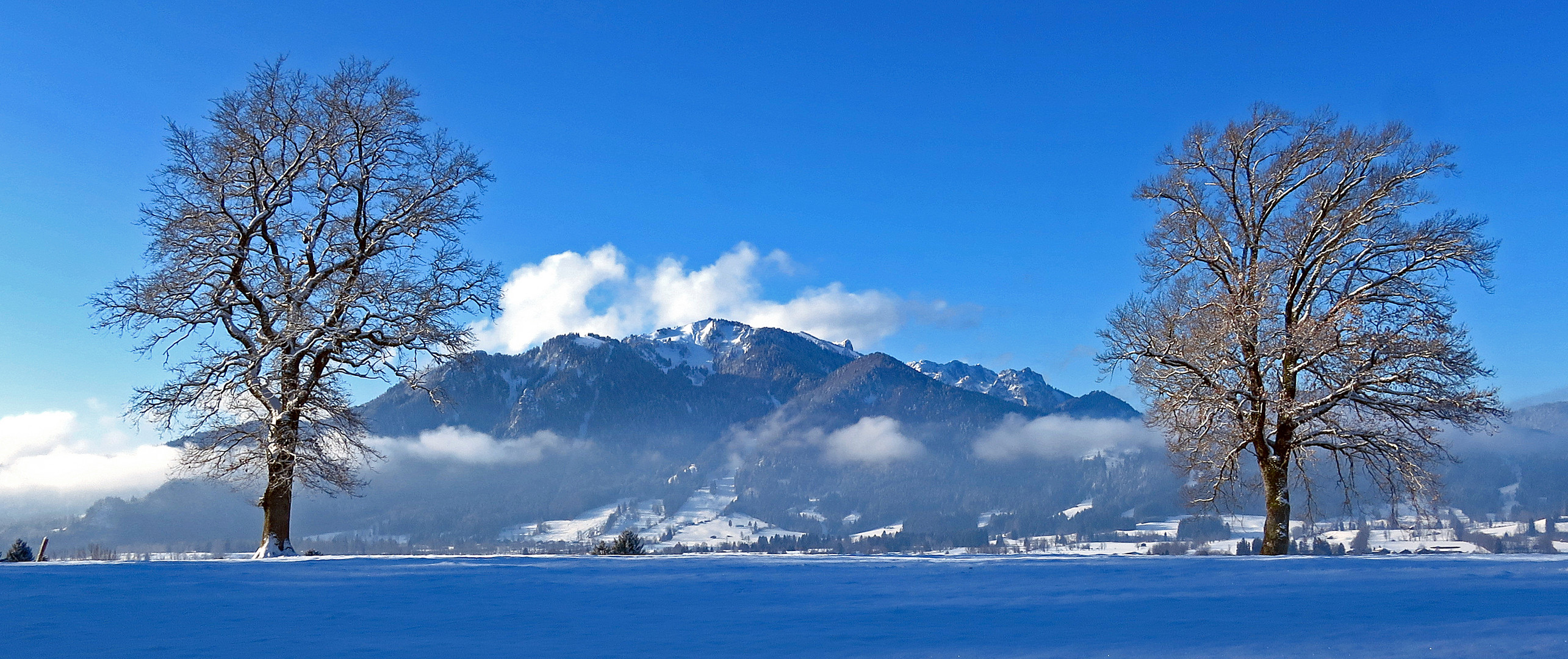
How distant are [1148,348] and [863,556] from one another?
11050 mm

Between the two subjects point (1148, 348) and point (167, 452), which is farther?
point (167, 452)

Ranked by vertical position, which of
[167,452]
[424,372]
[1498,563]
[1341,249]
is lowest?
[1498,563]

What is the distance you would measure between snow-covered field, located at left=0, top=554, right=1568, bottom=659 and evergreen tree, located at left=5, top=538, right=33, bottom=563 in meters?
7.49

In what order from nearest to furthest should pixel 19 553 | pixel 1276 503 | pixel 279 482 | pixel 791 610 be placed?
1. pixel 791 610
2. pixel 19 553
3. pixel 279 482
4. pixel 1276 503

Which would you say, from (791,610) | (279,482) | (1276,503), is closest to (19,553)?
(279,482)

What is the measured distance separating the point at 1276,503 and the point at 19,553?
92.9ft

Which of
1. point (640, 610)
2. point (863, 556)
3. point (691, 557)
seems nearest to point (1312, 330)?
point (863, 556)

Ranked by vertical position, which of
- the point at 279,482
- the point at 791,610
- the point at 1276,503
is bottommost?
the point at 791,610

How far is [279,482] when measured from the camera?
20328mm

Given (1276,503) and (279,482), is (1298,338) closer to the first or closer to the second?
(1276,503)

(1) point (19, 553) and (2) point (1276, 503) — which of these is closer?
(1) point (19, 553)

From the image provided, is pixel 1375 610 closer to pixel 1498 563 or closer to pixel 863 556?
pixel 1498 563

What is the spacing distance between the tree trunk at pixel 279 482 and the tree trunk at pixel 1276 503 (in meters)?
22.6

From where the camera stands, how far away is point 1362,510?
23828 mm
